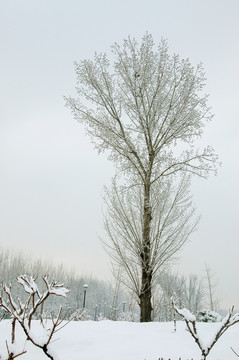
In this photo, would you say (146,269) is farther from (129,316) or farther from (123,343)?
(129,316)

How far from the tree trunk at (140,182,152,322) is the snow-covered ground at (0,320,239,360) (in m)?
2.04

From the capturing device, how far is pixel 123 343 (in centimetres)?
376

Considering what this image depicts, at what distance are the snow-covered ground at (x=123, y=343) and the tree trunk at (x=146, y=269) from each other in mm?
2038

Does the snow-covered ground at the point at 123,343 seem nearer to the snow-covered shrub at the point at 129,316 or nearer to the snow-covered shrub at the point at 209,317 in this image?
the snow-covered shrub at the point at 209,317

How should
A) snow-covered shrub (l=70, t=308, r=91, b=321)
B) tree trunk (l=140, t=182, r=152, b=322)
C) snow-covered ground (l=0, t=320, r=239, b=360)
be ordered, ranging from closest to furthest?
1. snow-covered shrub (l=70, t=308, r=91, b=321)
2. snow-covered ground (l=0, t=320, r=239, b=360)
3. tree trunk (l=140, t=182, r=152, b=322)

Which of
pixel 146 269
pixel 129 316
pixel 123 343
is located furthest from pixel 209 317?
pixel 129 316

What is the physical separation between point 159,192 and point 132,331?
13.5 feet

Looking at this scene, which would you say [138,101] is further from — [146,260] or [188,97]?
[146,260]

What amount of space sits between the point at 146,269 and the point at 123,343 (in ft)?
11.3

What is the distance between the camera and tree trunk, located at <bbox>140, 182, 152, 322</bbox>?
6.77 metres

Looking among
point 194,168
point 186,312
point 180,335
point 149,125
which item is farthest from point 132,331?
point 149,125

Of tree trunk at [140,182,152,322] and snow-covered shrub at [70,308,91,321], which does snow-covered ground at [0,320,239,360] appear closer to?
snow-covered shrub at [70,308,91,321]

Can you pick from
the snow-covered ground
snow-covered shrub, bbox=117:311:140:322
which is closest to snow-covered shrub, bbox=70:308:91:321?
the snow-covered ground

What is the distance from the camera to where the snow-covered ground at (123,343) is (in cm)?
342
